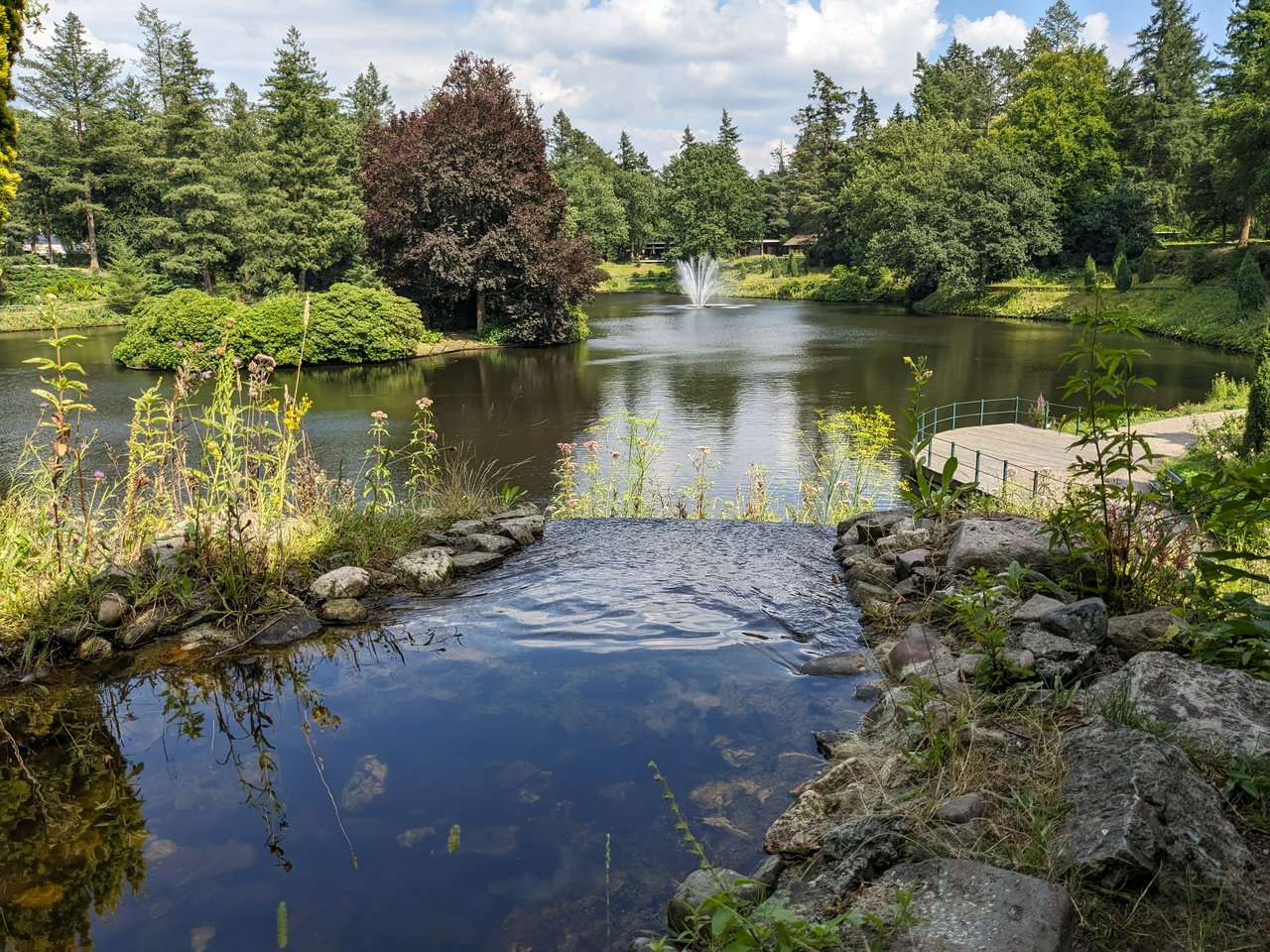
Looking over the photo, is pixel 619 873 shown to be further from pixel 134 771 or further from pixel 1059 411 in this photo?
pixel 1059 411

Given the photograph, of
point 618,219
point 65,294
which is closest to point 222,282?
point 65,294

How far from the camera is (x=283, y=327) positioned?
25.4m

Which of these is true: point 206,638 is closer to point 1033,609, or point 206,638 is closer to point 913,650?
→ point 913,650

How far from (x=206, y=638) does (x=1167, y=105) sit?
54287mm

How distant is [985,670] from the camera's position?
3982 mm

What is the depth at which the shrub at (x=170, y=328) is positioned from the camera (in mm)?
24453

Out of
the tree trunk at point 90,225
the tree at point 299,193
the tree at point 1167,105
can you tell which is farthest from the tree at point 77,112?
the tree at point 1167,105

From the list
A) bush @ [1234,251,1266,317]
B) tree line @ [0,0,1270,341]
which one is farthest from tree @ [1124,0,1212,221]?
bush @ [1234,251,1266,317]

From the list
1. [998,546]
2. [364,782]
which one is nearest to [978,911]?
[364,782]

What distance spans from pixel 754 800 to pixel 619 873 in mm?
741

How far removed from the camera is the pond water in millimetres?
15656

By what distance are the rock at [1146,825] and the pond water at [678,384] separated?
930 cm

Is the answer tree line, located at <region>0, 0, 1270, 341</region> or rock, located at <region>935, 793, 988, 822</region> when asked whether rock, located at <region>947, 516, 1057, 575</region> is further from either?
tree line, located at <region>0, 0, 1270, 341</region>

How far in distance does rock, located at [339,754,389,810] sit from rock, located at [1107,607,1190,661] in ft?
11.6
